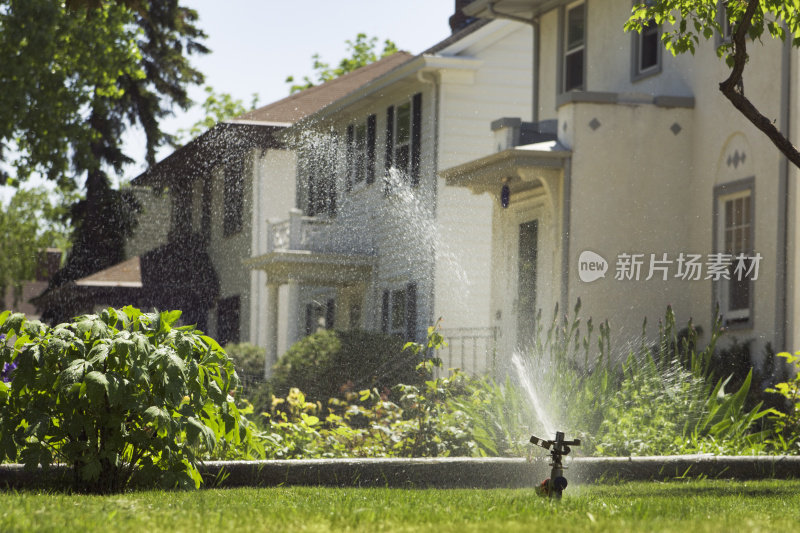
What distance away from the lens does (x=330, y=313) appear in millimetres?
27609

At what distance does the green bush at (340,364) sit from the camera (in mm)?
18781

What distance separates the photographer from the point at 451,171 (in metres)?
18.9

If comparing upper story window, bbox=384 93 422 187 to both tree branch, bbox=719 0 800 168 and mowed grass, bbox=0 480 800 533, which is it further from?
mowed grass, bbox=0 480 800 533

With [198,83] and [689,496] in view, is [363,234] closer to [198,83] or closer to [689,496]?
[198,83]

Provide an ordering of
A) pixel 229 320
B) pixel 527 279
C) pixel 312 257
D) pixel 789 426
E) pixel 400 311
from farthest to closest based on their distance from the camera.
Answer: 1. pixel 229 320
2. pixel 312 257
3. pixel 400 311
4. pixel 527 279
5. pixel 789 426

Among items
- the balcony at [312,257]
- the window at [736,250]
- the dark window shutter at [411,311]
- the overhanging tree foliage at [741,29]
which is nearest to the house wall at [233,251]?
the balcony at [312,257]

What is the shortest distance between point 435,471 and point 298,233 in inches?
659

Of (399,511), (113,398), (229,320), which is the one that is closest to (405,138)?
(229,320)

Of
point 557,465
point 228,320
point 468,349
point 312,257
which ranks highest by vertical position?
point 312,257

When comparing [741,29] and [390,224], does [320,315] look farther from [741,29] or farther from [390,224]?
[741,29]

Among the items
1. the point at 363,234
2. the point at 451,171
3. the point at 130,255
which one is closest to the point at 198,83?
the point at 130,255

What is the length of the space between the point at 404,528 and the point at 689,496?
2.80m

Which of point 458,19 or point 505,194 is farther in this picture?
point 458,19

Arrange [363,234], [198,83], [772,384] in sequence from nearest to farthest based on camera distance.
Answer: [772,384] → [363,234] → [198,83]
